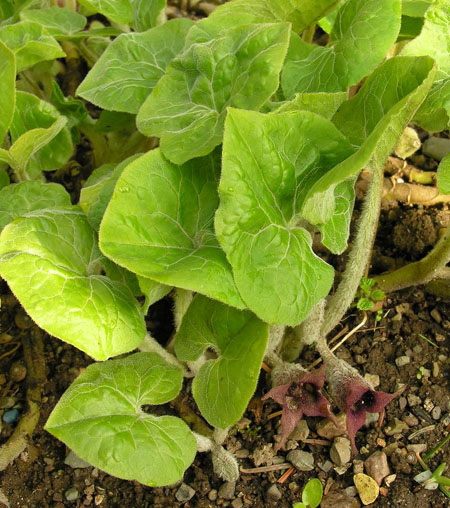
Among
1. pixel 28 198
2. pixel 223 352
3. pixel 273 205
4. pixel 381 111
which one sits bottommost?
pixel 223 352

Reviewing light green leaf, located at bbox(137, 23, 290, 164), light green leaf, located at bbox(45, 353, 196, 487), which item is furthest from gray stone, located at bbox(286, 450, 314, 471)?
light green leaf, located at bbox(137, 23, 290, 164)

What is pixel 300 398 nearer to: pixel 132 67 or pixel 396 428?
pixel 396 428

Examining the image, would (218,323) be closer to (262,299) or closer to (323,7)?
(262,299)

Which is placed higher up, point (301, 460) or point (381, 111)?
point (381, 111)

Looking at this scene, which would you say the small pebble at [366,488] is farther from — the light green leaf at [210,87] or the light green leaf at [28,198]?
the light green leaf at [28,198]

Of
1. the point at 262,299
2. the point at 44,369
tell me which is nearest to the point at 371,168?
the point at 262,299

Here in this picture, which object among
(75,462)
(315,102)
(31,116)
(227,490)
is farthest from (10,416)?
(315,102)

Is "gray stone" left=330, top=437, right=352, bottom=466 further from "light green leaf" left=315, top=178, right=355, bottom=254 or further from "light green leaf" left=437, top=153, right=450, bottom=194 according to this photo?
"light green leaf" left=437, top=153, right=450, bottom=194

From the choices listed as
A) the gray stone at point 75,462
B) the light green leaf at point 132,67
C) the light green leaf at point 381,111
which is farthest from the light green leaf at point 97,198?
the gray stone at point 75,462
